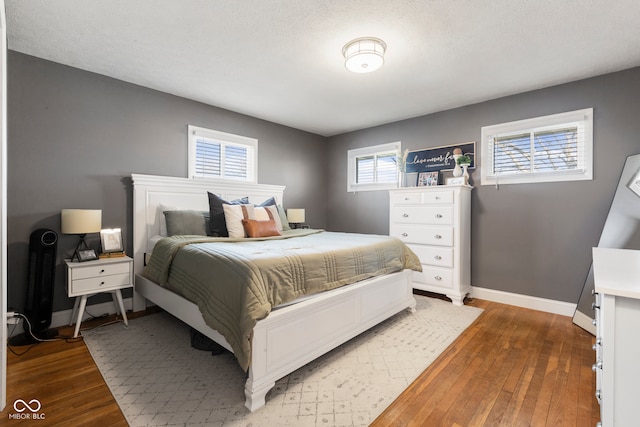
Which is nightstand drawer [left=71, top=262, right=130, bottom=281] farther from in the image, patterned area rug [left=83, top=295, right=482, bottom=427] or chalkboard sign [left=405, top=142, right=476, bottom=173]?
chalkboard sign [left=405, top=142, right=476, bottom=173]

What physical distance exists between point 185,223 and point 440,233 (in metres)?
2.82

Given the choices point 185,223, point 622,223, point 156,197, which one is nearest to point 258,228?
point 185,223

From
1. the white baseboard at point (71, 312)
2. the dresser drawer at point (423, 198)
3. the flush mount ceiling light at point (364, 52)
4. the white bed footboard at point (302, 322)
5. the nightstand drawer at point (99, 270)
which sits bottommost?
the white baseboard at point (71, 312)

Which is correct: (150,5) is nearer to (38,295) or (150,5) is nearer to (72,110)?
(72,110)

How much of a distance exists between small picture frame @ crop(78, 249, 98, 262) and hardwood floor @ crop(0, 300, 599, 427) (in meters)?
0.64

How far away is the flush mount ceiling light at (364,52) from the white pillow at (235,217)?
1693mm

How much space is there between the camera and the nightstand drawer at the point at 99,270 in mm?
2377

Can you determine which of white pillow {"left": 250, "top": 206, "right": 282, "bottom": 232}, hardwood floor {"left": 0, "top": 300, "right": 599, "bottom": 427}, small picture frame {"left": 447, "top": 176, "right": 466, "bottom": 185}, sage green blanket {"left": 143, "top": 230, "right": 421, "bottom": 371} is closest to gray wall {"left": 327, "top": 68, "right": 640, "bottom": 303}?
small picture frame {"left": 447, "top": 176, "right": 466, "bottom": 185}

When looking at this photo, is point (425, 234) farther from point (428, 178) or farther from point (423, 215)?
point (428, 178)

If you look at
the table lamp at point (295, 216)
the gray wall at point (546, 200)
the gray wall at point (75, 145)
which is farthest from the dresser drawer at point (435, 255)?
the gray wall at point (75, 145)

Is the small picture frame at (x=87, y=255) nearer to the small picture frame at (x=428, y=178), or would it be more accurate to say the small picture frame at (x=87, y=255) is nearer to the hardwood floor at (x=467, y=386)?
the hardwood floor at (x=467, y=386)

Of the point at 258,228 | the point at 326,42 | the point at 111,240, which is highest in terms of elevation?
the point at 326,42

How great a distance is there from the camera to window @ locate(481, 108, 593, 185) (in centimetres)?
294

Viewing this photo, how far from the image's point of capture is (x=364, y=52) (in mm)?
2232
